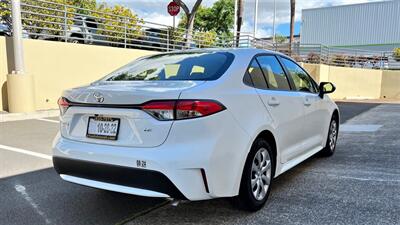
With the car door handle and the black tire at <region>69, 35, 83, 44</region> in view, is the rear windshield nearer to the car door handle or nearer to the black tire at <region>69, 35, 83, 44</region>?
the car door handle

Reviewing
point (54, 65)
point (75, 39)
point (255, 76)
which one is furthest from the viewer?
point (75, 39)

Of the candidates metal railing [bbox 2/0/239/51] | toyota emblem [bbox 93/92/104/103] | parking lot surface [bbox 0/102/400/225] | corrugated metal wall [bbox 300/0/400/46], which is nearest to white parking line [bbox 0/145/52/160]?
parking lot surface [bbox 0/102/400/225]

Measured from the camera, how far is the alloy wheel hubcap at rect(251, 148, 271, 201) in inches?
152

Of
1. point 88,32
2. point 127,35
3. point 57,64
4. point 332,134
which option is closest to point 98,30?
point 88,32

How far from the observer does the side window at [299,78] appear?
506cm

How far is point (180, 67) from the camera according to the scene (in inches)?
163

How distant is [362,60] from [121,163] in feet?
85.4

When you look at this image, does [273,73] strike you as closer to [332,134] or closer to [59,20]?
[332,134]

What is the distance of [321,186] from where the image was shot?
4.75 metres

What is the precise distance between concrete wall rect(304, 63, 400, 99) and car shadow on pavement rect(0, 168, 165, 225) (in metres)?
18.5

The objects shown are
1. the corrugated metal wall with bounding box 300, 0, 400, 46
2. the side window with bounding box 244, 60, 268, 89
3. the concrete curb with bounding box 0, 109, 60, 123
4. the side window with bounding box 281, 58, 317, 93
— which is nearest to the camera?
the side window with bounding box 244, 60, 268, 89

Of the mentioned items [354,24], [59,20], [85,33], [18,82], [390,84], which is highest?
Answer: [354,24]

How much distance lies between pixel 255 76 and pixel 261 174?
38.8 inches

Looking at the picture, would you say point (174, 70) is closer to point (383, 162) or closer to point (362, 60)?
point (383, 162)
